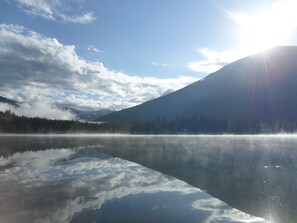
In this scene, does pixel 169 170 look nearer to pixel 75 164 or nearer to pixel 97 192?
pixel 75 164

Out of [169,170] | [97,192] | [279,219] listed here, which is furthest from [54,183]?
[279,219]

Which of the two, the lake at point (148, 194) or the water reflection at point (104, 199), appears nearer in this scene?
the water reflection at point (104, 199)

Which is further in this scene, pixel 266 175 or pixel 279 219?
pixel 266 175

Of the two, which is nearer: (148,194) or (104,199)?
(104,199)

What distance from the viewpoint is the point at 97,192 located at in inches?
1081

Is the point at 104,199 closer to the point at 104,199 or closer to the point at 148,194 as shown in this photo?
the point at 104,199

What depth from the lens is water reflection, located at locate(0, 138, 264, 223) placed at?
20.3m

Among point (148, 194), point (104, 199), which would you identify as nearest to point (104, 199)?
point (104, 199)

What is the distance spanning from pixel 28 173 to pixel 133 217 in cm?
2076

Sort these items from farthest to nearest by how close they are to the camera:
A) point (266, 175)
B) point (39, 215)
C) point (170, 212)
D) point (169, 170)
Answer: point (169, 170) → point (266, 175) → point (170, 212) → point (39, 215)

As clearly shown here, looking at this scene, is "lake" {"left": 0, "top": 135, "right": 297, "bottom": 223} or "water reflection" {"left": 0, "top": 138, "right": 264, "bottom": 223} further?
"lake" {"left": 0, "top": 135, "right": 297, "bottom": 223}

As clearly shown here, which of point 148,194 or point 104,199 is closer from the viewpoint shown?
point 104,199

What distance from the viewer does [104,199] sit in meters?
25.1

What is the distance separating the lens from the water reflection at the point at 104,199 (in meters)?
20.3
